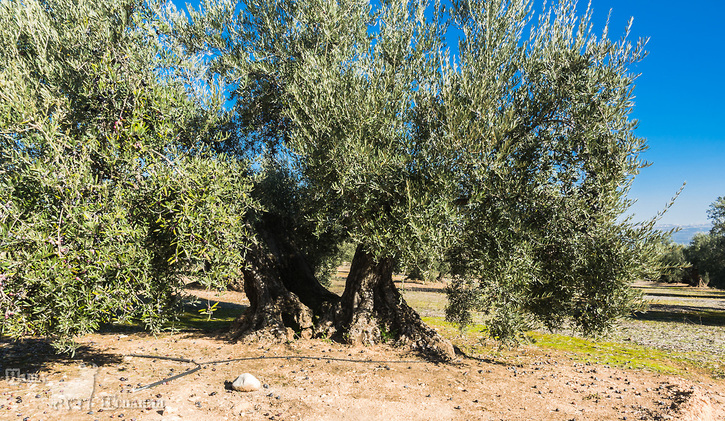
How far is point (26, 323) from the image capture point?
832 cm

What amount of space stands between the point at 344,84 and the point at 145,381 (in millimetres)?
10274

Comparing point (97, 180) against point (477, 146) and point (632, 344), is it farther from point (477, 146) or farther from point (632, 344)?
point (632, 344)

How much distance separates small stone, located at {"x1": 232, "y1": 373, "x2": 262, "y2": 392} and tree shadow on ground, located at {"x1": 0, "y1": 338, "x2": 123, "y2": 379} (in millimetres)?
4794

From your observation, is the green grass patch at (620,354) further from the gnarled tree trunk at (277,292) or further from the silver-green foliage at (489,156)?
the gnarled tree trunk at (277,292)

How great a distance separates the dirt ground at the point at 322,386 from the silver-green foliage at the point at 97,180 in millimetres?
1819

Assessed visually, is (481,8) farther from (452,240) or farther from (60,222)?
(60,222)

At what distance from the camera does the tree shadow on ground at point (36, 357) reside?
439 inches

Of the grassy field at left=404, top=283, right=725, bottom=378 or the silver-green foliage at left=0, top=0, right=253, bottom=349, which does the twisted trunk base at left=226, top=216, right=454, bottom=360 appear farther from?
the silver-green foliage at left=0, top=0, right=253, bottom=349

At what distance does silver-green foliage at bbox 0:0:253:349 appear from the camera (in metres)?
8.25

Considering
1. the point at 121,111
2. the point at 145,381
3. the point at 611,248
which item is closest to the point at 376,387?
the point at 145,381

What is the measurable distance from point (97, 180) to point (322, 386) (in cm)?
796

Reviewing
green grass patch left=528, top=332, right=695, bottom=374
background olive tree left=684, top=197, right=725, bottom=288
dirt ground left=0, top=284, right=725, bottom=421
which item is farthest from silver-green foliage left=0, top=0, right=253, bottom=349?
background olive tree left=684, top=197, right=725, bottom=288

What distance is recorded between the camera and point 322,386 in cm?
1099

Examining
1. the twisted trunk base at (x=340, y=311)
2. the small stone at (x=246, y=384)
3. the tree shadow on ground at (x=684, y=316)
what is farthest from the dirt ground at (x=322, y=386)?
the tree shadow on ground at (x=684, y=316)
